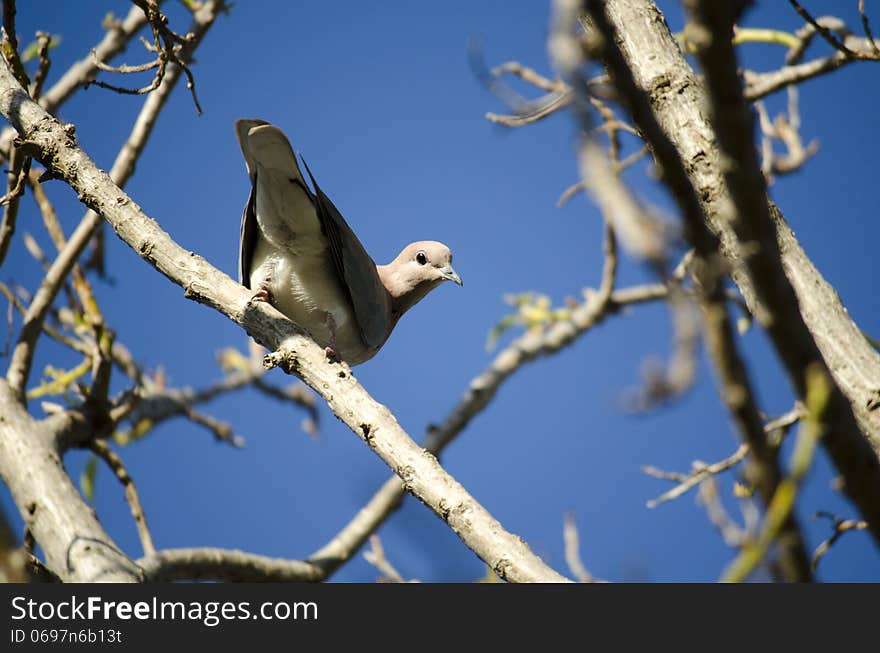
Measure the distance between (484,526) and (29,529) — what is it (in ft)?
6.01

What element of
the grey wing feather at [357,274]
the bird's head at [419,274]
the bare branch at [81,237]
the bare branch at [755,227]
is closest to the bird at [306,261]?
the grey wing feather at [357,274]

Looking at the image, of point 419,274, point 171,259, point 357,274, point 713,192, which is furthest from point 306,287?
point 713,192

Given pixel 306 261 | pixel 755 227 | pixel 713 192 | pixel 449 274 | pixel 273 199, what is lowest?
pixel 755 227

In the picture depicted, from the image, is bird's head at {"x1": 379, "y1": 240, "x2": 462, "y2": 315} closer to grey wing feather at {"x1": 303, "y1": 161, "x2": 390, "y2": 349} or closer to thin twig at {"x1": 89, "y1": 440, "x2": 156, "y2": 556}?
grey wing feather at {"x1": 303, "y1": 161, "x2": 390, "y2": 349}

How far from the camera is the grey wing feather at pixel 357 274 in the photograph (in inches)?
170

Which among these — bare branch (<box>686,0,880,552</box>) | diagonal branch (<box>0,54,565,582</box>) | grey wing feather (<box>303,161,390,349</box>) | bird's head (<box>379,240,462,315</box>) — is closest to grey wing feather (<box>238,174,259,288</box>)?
grey wing feather (<box>303,161,390,349</box>)

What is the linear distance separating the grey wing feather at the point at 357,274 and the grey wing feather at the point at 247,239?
13.9 inches

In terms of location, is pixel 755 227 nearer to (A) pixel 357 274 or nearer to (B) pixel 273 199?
(B) pixel 273 199

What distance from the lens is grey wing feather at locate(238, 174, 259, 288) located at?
14.4 ft

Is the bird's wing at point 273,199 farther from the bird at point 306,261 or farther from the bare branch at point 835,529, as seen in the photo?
the bare branch at point 835,529

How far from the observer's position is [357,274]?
4488 millimetres

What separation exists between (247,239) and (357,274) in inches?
23.6

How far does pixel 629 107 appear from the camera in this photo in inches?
36.1

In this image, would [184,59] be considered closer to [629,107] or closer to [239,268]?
[239,268]
